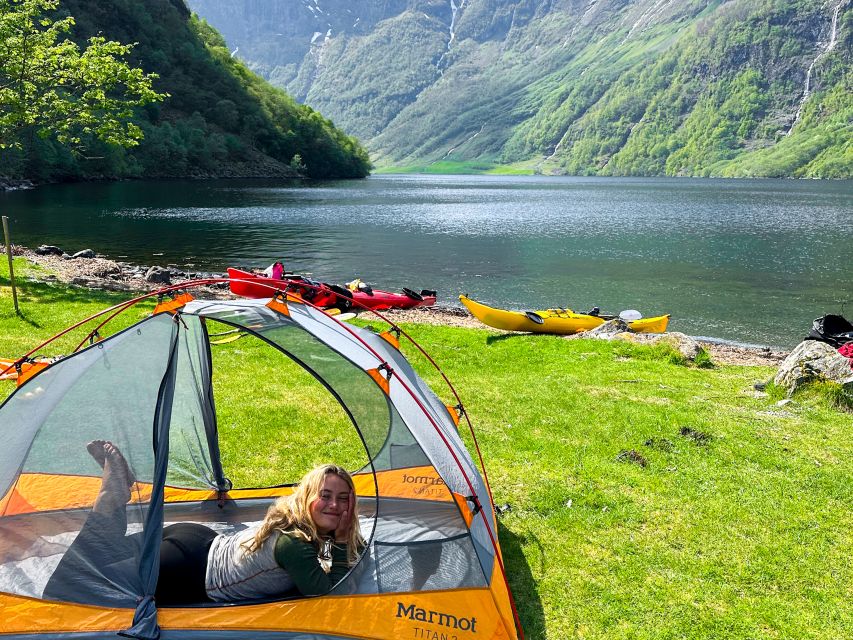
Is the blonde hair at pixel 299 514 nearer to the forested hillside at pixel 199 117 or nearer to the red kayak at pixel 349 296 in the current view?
the red kayak at pixel 349 296

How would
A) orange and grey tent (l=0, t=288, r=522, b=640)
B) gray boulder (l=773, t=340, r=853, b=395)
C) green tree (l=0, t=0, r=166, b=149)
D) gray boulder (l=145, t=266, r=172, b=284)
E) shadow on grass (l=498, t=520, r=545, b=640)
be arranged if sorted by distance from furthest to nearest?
gray boulder (l=145, t=266, r=172, b=284)
green tree (l=0, t=0, r=166, b=149)
gray boulder (l=773, t=340, r=853, b=395)
shadow on grass (l=498, t=520, r=545, b=640)
orange and grey tent (l=0, t=288, r=522, b=640)

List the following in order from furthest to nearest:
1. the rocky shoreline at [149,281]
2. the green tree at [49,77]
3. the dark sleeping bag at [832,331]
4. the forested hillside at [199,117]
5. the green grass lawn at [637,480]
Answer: the forested hillside at [199,117]
the rocky shoreline at [149,281]
the green tree at [49,77]
the dark sleeping bag at [832,331]
the green grass lawn at [637,480]

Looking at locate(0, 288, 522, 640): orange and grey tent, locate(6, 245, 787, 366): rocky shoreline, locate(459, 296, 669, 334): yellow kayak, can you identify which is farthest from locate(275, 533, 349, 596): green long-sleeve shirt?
locate(6, 245, 787, 366): rocky shoreline

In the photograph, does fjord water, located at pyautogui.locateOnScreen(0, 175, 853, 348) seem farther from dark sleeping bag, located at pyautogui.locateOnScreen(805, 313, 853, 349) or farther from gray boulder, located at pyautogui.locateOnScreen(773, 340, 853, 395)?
gray boulder, located at pyautogui.locateOnScreen(773, 340, 853, 395)

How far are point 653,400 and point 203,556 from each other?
822 centimetres

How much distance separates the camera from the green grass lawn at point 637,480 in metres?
5.81

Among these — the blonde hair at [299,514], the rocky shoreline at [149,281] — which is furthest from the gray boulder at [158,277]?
the blonde hair at [299,514]

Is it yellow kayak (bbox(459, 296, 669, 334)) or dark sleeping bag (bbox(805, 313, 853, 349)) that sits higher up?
dark sleeping bag (bbox(805, 313, 853, 349))

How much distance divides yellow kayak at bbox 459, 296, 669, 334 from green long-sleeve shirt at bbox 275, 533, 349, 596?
1424 centimetres

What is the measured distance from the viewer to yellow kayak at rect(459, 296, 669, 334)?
19094mm

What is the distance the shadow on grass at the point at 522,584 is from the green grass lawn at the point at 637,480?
15 millimetres

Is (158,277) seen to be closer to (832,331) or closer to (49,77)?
(49,77)

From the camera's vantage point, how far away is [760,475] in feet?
26.7

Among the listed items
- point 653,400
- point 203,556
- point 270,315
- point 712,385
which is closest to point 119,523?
point 203,556
